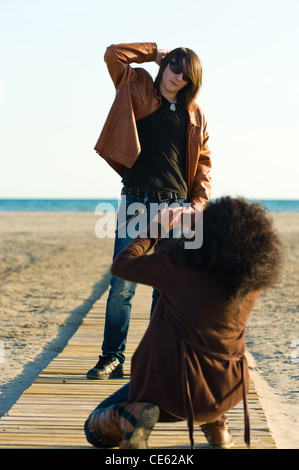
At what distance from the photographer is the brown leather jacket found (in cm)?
347

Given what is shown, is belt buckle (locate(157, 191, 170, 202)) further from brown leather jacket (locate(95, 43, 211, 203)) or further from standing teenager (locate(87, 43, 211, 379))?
brown leather jacket (locate(95, 43, 211, 203))

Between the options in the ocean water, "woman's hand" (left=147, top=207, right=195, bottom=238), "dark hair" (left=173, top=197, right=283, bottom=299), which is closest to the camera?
"dark hair" (left=173, top=197, right=283, bottom=299)

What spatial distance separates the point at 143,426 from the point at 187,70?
2.13 metres

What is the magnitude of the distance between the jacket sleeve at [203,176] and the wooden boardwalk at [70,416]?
1266 mm

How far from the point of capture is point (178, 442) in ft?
9.12

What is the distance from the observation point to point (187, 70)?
343 centimetres

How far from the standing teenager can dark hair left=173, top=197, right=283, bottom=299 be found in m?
1.37

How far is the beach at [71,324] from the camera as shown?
411cm

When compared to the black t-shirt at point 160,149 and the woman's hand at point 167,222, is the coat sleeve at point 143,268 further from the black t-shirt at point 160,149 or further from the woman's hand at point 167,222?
the black t-shirt at point 160,149

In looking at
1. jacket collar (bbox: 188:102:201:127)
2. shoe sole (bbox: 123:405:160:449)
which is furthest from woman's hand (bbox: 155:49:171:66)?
shoe sole (bbox: 123:405:160:449)

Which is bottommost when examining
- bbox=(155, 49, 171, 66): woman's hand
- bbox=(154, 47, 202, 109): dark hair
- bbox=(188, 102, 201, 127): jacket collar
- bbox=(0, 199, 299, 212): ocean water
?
bbox=(0, 199, 299, 212): ocean water

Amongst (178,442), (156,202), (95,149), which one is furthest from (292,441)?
(95,149)

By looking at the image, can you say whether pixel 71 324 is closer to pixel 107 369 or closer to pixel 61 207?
pixel 107 369

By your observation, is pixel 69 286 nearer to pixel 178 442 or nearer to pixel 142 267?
pixel 178 442
